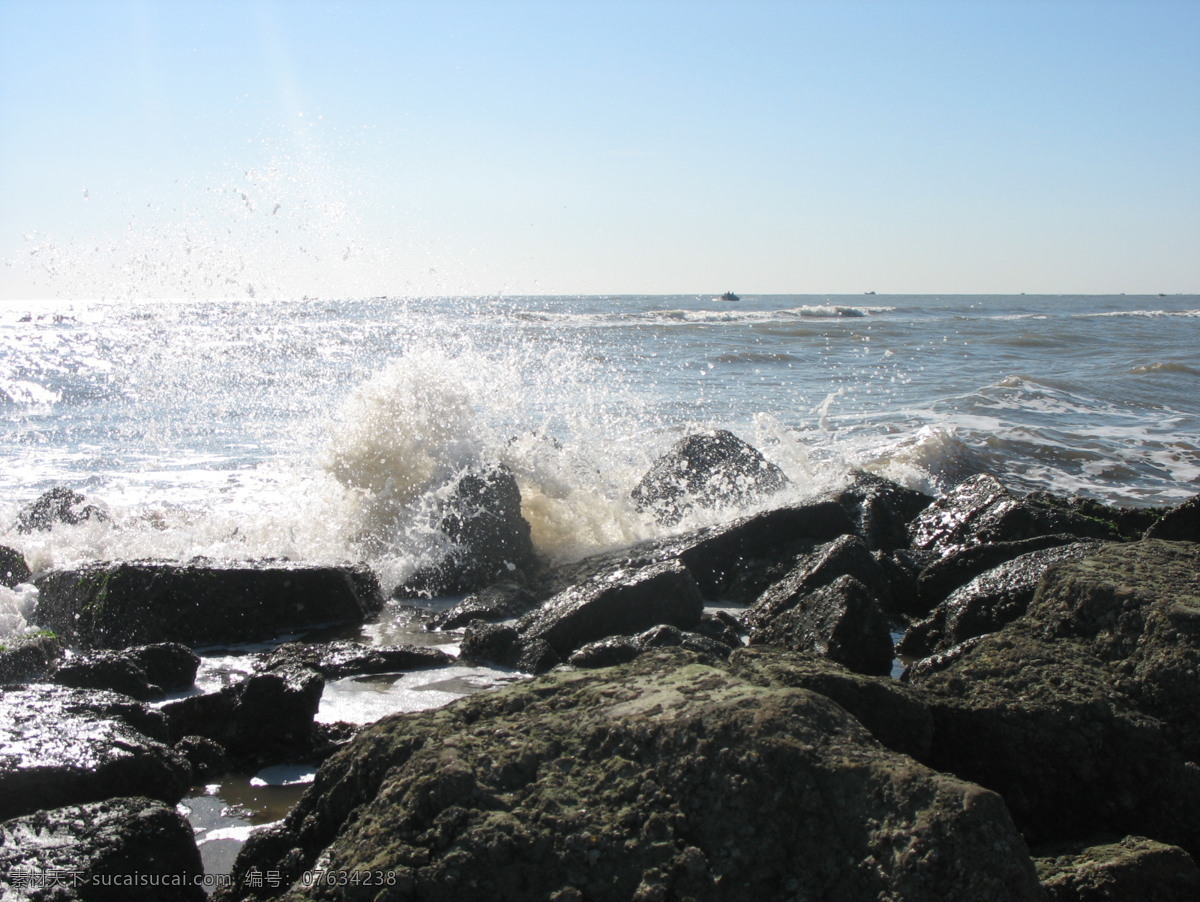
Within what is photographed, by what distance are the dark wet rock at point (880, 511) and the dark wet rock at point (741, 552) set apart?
10.7 inches

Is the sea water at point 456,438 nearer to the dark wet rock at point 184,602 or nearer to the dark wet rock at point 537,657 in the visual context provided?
the dark wet rock at point 537,657

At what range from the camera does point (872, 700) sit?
2578 mm

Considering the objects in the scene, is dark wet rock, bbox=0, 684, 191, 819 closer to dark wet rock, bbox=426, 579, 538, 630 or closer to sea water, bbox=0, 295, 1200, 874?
sea water, bbox=0, 295, 1200, 874

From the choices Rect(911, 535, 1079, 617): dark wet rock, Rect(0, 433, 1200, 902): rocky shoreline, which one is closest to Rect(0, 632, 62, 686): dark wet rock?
Rect(0, 433, 1200, 902): rocky shoreline

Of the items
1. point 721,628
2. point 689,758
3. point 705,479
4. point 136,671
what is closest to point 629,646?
point 721,628

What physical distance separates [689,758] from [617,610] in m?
2.63

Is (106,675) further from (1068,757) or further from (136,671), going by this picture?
(1068,757)

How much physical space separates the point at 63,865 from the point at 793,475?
7.25 metres

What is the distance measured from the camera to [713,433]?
27.5 feet

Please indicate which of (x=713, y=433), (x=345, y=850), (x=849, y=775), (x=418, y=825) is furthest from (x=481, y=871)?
(x=713, y=433)

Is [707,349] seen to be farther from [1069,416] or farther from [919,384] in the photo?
[1069,416]

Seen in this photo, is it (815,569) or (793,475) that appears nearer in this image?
(815,569)

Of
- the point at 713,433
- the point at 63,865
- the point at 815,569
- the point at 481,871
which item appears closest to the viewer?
the point at 481,871

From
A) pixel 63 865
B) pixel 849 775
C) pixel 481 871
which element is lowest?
pixel 63 865
